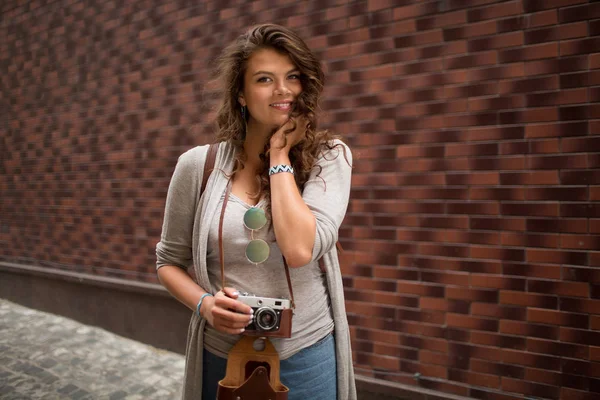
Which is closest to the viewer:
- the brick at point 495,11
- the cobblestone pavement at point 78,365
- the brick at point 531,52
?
the brick at point 531,52

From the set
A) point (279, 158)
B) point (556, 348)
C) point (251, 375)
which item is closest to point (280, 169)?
point (279, 158)

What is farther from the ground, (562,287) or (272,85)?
(272,85)

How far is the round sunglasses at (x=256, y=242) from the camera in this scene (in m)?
1.48

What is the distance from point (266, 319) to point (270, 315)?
0.06 ft

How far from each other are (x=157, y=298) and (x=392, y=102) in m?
3.10

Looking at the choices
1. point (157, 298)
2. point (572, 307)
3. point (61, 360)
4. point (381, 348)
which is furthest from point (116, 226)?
point (572, 307)

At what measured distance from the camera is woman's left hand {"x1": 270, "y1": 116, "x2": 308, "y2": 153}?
62.1 inches

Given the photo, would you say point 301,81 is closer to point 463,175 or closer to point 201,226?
point 201,226

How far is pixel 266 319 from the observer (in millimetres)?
1404

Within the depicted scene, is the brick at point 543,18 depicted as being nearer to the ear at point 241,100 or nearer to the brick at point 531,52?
the brick at point 531,52

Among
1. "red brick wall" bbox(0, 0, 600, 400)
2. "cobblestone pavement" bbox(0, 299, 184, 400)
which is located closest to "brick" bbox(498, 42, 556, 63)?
"red brick wall" bbox(0, 0, 600, 400)

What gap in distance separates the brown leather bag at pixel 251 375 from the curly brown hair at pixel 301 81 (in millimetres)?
502

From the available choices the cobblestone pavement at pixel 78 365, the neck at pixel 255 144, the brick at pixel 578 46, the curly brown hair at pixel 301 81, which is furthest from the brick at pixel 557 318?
the cobblestone pavement at pixel 78 365

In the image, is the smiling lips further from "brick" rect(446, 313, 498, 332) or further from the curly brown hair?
"brick" rect(446, 313, 498, 332)
